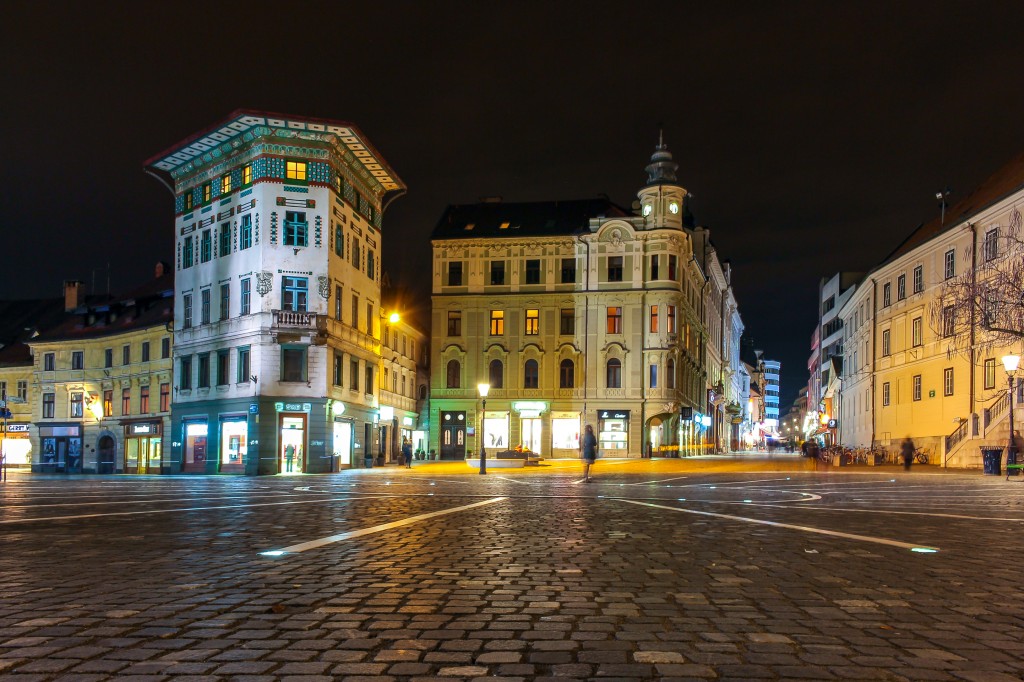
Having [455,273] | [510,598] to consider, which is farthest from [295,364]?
[510,598]

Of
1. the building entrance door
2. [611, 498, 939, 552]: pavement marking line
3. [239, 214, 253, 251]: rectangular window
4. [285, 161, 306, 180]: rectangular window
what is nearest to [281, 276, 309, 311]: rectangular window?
[239, 214, 253, 251]: rectangular window

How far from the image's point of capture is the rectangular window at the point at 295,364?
4372 cm

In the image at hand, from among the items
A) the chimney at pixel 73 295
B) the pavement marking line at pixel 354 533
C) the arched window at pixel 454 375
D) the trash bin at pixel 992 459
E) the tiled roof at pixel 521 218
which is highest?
the tiled roof at pixel 521 218

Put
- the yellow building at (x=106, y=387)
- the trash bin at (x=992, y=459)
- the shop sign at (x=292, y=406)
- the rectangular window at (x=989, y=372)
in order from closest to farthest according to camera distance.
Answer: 1. the trash bin at (x=992, y=459)
2. the rectangular window at (x=989, y=372)
3. the shop sign at (x=292, y=406)
4. the yellow building at (x=106, y=387)

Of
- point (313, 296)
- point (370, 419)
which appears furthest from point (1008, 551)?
point (370, 419)

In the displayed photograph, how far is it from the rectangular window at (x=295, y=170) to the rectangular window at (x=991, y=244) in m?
31.9

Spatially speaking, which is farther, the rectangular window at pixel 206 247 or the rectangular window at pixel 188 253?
the rectangular window at pixel 188 253

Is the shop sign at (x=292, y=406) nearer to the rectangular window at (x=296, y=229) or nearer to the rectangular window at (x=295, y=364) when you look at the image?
the rectangular window at (x=295, y=364)

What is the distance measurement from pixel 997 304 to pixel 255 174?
105 ft

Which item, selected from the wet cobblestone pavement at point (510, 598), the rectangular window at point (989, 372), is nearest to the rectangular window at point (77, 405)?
the wet cobblestone pavement at point (510, 598)

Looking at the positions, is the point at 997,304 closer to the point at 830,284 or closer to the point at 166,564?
the point at 166,564

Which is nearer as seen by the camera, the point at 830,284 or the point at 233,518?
the point at 233,518

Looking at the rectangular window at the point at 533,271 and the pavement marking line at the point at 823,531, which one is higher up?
the rectangular window at the point at 533,271

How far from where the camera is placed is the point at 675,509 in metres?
17.0
